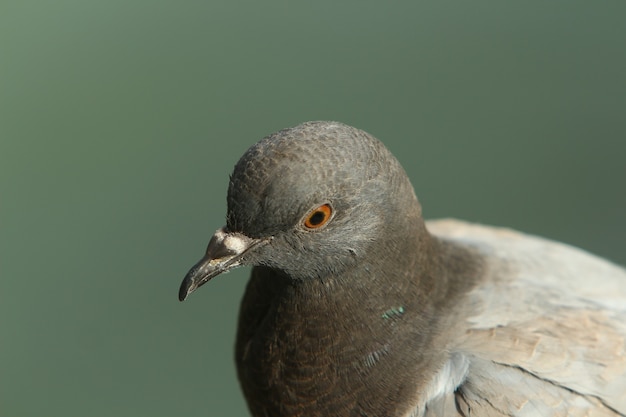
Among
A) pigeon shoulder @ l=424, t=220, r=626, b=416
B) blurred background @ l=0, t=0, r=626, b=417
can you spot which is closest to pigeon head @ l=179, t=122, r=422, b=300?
pigeon shoulder @ l=424, t=220, r=626, b=416

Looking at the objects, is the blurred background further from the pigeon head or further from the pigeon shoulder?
the pigeon head

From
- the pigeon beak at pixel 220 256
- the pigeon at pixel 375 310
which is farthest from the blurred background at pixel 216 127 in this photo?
the pigeon beak at pixel 220 256

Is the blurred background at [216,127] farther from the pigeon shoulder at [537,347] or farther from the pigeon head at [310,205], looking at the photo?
the pigeon head at [310,205]

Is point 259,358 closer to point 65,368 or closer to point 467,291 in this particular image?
point 467,291

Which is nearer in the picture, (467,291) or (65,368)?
(467,291)

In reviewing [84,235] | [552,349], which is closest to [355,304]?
[552,349]

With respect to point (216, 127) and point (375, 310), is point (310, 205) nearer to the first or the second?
point (375, 310)
